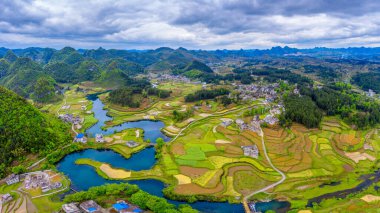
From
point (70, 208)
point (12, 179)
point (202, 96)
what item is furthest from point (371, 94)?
point (12, 179)

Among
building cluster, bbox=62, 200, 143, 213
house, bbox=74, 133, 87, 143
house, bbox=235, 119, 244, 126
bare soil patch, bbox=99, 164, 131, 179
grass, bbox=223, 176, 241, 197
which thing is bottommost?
bare soil patch, bbox=99, 164, 131, 179

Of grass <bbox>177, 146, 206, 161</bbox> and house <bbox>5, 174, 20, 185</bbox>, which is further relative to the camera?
grass <bbox>177, 146, 206, 161</bbox>

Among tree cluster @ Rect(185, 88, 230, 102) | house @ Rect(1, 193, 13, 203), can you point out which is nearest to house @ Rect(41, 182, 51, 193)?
house @ Rect(1, 193, 13, 203)

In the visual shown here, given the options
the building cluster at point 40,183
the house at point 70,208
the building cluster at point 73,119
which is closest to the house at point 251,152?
the house at point 70,208

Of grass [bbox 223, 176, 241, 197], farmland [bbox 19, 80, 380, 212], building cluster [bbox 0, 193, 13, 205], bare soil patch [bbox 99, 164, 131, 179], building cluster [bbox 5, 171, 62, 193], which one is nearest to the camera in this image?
building cluster [bbox 0, 193, 13, 205]

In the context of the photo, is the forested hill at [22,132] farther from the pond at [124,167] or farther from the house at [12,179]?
the pond at [124,167]

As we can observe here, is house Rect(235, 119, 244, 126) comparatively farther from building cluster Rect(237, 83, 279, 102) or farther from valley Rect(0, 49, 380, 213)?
building cluster Rect(237, 83, 279, 102)

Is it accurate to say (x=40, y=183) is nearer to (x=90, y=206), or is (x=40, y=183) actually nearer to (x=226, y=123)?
(x=90, y=206)

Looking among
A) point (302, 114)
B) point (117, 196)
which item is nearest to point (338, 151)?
point (302, 114)
